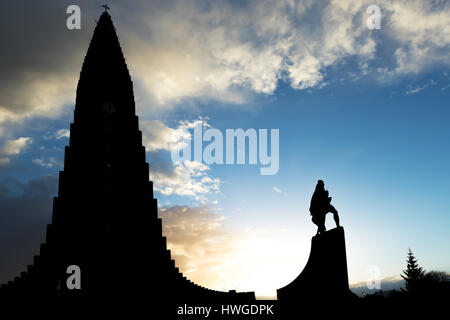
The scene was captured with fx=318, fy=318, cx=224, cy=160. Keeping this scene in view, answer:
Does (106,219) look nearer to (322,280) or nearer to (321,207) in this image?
(321,207)

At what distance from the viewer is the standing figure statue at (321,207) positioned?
15.3m

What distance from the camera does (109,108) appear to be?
39.4m

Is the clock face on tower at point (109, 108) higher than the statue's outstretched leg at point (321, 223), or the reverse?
the clock face on tower at point (109, 108)

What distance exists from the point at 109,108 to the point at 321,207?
3184 cm

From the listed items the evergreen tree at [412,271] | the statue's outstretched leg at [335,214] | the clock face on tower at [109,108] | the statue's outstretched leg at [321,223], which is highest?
the clock face on tower at [109,108]

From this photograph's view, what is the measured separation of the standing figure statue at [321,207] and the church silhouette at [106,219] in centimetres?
1252

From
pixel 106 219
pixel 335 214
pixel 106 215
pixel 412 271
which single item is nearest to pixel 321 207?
pixel 335 214

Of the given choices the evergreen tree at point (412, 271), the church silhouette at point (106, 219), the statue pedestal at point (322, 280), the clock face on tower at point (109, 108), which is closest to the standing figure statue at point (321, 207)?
the statue pedestal at point (322, 280)

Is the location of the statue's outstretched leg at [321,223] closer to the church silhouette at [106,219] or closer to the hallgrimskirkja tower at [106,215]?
the church silhouette at [106,219]

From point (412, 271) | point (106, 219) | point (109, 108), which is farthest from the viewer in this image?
point (412, 271)
